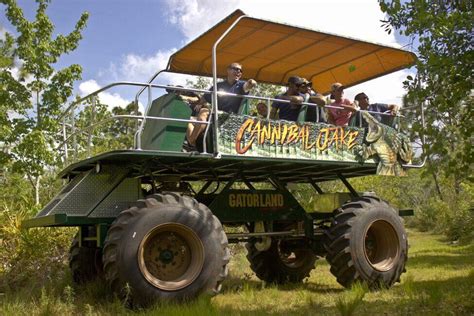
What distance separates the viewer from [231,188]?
28.3 ft

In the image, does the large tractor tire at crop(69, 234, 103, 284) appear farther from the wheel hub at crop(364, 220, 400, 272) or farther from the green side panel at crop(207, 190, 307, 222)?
the wheel hub at crop(364, 220, 400, 272)

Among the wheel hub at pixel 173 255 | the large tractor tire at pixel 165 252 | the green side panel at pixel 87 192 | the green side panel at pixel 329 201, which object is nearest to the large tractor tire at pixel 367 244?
the green side panel at pixel 329 201

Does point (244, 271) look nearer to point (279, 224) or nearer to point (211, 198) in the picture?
point (279, 224)

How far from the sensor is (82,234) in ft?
25.9

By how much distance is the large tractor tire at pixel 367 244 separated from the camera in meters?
8.00

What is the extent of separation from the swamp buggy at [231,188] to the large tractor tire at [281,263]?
2 cm

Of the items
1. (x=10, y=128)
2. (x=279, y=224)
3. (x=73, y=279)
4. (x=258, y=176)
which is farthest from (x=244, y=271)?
(x=10, y=128)

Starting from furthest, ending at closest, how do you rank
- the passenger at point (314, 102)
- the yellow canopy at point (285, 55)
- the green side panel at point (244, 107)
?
the passenger at point (314, 102) < the yellow canopy at point (285, 55) < the green side panel at point (244, 107)

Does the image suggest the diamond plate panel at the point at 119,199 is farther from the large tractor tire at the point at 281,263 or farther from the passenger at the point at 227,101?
the large tractor tire at the point at 281,263

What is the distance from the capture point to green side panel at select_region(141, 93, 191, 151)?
707 cm

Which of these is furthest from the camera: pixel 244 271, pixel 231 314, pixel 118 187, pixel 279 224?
pixel 244 271

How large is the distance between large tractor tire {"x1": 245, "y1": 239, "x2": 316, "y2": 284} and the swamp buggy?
20 mm

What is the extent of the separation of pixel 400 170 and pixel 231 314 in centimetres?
426

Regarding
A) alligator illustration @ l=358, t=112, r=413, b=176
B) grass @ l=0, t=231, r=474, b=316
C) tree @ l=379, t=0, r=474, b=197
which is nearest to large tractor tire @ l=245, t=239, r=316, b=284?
grass @ l=0, t=231, r=474, b=316
